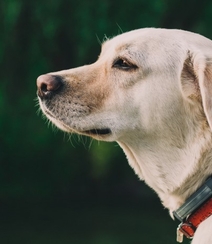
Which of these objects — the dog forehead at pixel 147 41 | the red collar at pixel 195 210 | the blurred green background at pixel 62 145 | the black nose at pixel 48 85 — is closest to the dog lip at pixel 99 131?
the black nose at pixel 48 85

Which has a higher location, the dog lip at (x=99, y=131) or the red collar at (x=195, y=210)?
the dog lip at (x=99, y=131)

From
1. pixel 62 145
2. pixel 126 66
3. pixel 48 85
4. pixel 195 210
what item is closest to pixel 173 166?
pixel 195 210

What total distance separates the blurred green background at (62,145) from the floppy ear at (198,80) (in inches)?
260

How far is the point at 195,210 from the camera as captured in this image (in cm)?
314

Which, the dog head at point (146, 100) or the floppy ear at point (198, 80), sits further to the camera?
the dog head at point (146, 100)

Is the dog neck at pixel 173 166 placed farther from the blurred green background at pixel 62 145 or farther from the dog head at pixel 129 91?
the blurred green background at pixel 62 145

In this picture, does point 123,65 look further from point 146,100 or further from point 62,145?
point 62,145

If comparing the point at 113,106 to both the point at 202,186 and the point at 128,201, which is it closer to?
the point at 202,186

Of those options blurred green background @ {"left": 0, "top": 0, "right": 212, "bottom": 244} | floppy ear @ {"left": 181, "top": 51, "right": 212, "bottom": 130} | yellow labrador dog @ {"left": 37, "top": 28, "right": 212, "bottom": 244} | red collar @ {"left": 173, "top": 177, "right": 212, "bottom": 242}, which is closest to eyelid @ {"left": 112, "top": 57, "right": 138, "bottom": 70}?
yellow labrador dog @ {"left": 37, "top": 28, "right": 212, "bottom": 244}

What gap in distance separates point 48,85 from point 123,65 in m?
0.39

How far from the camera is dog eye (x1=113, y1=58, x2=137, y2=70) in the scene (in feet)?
11.7

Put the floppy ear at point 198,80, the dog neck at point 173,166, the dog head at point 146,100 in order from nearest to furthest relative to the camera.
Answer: the floppy ear at point 198,80, the dog neck at point 173,166, the dog head at point 146,100

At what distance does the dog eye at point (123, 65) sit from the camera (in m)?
3.57

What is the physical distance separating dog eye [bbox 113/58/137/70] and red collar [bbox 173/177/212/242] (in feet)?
2.41
